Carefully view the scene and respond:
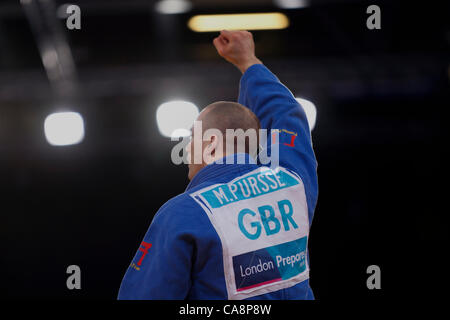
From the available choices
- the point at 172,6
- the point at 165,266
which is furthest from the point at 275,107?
the point at 172,6

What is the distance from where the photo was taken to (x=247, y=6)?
3.69m

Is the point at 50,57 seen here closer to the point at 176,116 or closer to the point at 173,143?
the point at 176,116

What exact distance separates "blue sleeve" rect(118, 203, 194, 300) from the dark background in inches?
85.9

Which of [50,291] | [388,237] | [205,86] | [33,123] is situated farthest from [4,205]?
[388,237]

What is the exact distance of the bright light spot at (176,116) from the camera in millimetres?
3678

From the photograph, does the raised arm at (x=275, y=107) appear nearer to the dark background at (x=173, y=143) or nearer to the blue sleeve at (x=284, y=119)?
the blue sleeve at (x=284, y=119)

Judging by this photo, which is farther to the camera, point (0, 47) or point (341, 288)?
point (341, 288)

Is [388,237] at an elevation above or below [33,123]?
below

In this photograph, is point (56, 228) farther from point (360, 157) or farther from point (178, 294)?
point (178, 294)

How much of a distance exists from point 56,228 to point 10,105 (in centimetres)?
211

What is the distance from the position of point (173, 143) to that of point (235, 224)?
319cm

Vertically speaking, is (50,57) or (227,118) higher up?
(50,57)

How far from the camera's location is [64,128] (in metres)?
3.91

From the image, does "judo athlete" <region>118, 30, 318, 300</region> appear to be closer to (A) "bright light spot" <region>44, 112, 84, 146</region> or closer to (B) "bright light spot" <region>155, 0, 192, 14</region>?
(B) "bright light spot" <region>155, 0, 192, 14</region>
